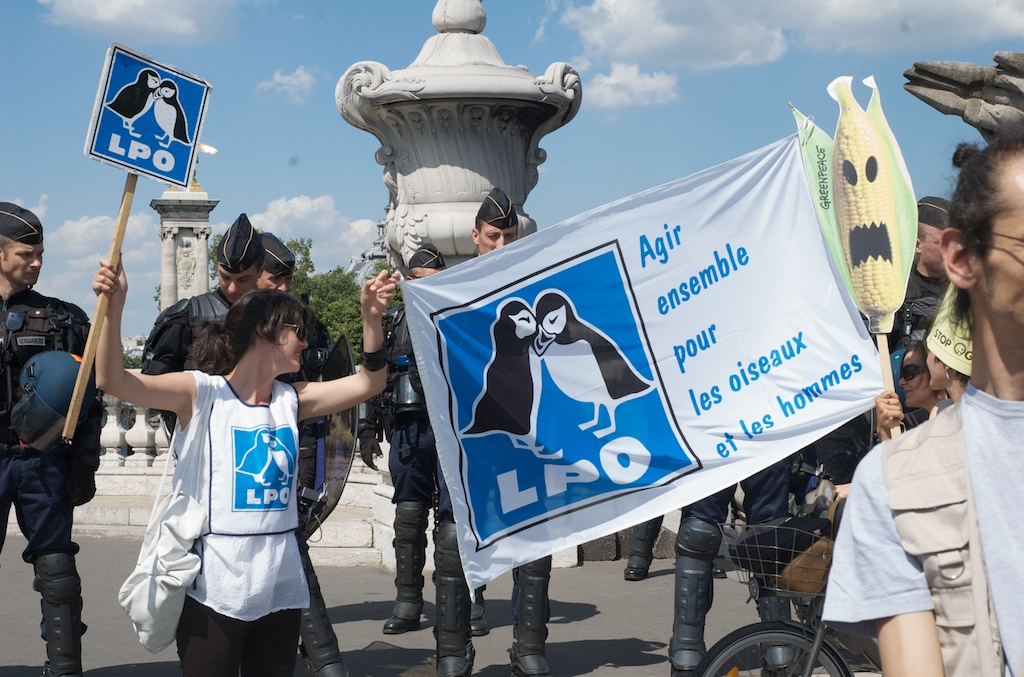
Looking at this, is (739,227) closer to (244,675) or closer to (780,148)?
(780,148)

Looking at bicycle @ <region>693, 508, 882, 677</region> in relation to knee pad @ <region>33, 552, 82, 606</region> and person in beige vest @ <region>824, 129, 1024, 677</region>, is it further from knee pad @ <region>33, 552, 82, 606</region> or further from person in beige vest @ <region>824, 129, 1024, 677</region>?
knee pad @ <region>33, 552, 82, 606</region>

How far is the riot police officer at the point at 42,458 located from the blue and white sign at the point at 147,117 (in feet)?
4.08

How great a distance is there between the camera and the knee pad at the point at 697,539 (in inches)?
206

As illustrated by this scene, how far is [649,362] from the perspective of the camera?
174 inches

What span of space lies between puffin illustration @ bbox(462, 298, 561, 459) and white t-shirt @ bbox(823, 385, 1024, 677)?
2797 millimetres

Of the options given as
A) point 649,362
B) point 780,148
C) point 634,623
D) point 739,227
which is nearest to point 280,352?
point 649,362

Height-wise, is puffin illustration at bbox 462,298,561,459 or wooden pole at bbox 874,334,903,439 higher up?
puffin illustration at bbox 462,298,561,459

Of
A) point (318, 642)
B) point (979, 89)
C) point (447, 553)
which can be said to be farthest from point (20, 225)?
point (979, 89)

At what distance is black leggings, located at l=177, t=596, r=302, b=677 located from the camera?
3.55 metres

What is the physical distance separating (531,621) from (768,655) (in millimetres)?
2001

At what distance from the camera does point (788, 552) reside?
3.64m

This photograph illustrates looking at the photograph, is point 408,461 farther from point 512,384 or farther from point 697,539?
point 512,384

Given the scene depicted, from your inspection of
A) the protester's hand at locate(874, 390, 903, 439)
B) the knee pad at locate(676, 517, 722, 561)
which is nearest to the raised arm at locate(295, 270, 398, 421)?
the protester's hand at locate(874, 390, 903, 439)

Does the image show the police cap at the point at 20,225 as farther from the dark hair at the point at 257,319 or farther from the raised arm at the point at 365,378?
the raised arm at the point at 365,378
